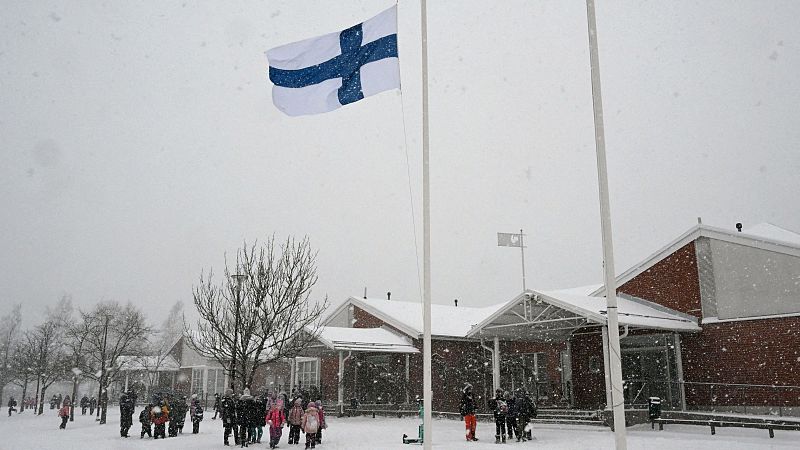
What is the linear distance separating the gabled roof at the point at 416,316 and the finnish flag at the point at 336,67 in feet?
64.9

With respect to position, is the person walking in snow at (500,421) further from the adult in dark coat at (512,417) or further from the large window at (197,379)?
the large window at (197,379)

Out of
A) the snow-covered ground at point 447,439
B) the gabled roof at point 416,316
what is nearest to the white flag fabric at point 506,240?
the gabled roof at point 416,316

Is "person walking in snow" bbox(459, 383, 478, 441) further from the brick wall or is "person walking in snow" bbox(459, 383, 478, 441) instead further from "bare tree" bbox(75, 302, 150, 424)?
"bare tree" bbox(75, 302, 150, 424)

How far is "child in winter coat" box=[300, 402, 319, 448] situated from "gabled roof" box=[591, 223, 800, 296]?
13.4m

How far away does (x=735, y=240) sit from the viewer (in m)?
21.1

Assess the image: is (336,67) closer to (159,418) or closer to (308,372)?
(159,418)

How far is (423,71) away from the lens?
989cm

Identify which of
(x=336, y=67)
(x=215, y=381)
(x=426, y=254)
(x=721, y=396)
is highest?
(x=336, y=67)

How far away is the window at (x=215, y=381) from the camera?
43906 mm

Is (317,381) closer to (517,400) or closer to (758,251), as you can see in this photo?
(517,400)

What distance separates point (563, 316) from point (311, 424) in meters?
10.7

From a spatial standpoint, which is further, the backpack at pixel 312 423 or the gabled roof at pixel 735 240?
the gabled roof at pixel 735 240

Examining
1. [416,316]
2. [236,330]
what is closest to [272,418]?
[236,330]

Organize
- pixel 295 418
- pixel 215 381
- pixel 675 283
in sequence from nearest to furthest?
pixel 295 418 → pixel 675 283 → pixel 215 381
